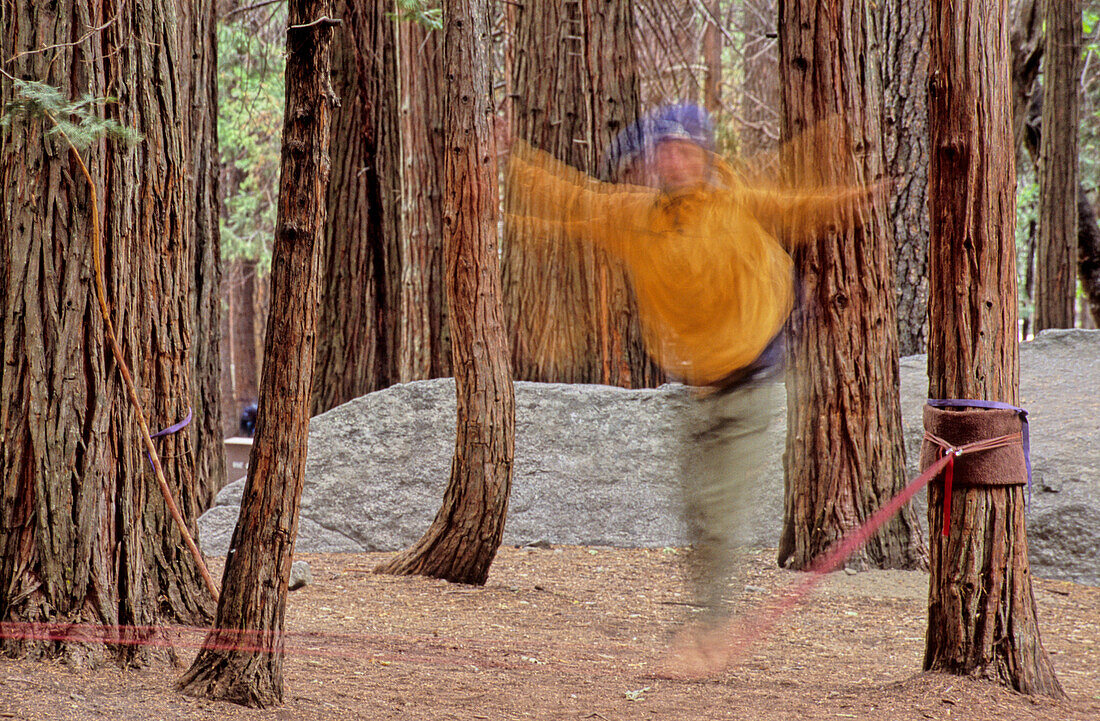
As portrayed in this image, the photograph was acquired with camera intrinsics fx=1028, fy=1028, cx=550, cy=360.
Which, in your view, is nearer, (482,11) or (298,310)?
(298,310)

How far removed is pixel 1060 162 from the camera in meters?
12.8

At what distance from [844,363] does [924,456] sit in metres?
2.43

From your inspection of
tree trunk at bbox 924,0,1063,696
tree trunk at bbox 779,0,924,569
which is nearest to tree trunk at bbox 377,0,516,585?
tree trunk at bbox 779,0,924,569

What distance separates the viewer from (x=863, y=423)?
6645 mm

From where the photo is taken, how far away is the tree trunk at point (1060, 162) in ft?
41.3

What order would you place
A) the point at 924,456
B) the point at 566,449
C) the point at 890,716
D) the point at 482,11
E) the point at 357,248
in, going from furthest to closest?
the point at 357,248
the point at 566,449
the point at 482,11
the point at 924,456
the point at 890,716

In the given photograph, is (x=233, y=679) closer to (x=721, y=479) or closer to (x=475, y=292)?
(x=721, y=479)

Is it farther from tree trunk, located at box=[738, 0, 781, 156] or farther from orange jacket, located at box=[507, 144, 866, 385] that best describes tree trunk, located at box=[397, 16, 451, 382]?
tree trunk, located at box=[738, 0, 781, 156]

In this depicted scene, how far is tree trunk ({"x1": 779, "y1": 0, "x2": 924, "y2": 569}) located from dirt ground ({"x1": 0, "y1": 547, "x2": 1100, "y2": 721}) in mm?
565

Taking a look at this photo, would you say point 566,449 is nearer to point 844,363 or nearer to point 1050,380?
point 844,363

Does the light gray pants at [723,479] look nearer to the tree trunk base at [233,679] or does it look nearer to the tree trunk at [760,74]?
the tree trunk base at [233,679]

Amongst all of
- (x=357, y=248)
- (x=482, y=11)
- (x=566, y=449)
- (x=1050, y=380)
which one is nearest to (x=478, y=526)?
(x=566, y=449)

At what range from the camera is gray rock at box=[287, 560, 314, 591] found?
6.12 metres

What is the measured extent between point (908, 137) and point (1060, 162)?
4.45 meters
